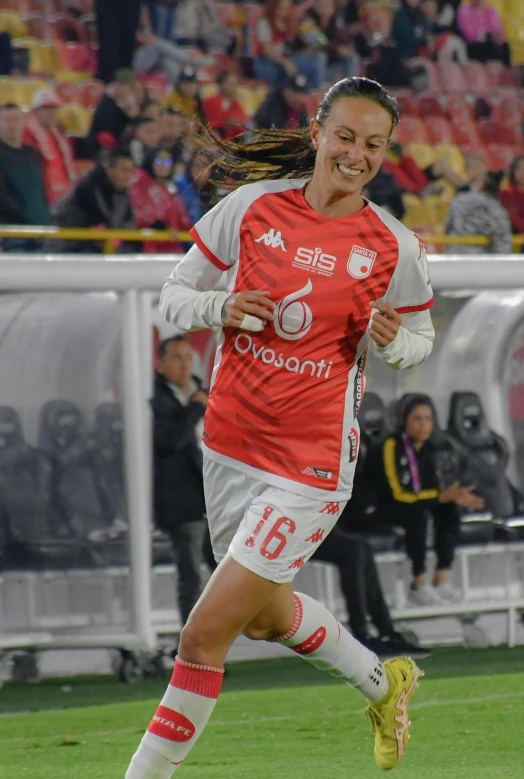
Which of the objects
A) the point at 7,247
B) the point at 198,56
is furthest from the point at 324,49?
the point at 7,247

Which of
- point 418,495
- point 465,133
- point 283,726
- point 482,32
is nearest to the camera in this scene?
point 283,726

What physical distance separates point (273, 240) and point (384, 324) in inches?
16.6

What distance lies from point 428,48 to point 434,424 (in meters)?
10.1

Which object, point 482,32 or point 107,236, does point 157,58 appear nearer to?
point 107,236

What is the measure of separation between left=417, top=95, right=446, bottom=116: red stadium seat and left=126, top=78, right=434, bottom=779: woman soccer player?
12.8 meters

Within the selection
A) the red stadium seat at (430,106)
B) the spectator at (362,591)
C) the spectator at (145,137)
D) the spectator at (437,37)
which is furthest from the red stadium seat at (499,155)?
the spectator at (362,591)

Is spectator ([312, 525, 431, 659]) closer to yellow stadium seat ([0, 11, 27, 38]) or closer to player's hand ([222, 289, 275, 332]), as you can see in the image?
player's hand ([222, 289, 275, 332])

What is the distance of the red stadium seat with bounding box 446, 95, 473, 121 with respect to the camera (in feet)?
54.7

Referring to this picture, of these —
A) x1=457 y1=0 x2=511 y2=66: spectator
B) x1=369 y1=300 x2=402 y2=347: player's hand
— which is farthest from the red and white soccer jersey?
x1=457 y1=0 x2=511 y2=66: spectator

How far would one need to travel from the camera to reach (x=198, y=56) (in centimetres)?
1488

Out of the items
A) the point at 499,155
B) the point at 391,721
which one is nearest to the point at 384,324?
the point at 391,721

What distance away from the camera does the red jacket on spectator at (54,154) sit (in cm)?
1123

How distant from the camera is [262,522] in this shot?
3.78 metres

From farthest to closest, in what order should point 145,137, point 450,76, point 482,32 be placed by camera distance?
point 482,32, point 450,76, point 145,137
